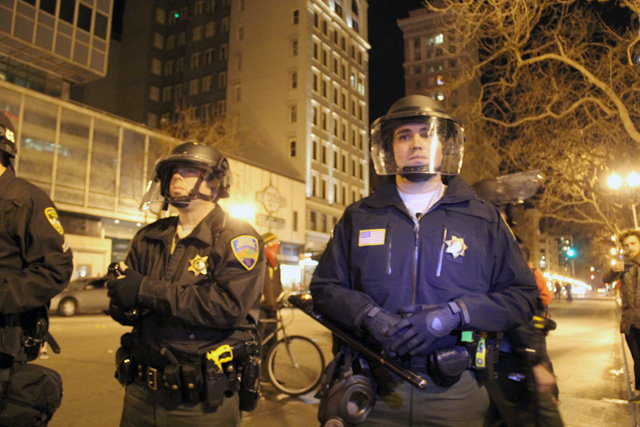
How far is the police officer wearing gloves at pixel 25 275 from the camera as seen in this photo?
2465 millimetres

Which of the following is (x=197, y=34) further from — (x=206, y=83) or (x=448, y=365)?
(x=448, y=365)

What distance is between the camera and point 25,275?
100 inches

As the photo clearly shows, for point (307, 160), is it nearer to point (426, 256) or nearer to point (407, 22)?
point (426, 256)

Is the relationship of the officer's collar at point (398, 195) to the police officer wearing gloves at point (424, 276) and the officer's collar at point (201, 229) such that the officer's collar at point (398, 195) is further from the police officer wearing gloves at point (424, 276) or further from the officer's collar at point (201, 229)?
the officer's collar at point (201, 229)

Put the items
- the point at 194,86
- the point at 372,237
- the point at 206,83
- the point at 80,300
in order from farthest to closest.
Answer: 1. the point at 194,86
2. the point at 206,83
3. the point at 80,300
4. the point at 372,237

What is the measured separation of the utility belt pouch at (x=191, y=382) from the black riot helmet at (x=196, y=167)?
1.01 metres

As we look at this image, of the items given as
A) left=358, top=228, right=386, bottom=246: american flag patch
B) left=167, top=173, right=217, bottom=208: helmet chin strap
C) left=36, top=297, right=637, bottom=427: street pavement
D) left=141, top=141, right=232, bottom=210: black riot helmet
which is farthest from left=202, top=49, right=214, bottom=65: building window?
left=358, top=228, right=386, bottom=246: american flag patch

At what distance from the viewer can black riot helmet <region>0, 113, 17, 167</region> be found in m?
2.88

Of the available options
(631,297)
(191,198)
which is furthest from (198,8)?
(191,198)

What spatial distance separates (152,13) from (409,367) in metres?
60.1

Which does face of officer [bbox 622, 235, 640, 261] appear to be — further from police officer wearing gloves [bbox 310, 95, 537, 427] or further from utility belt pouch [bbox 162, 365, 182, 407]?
utility belt pouch [bbox 162, 365, 182, 407]

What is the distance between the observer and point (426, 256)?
2.23m

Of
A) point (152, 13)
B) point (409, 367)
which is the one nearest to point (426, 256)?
point (409, 367)

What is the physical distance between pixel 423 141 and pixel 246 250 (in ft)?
3.66
